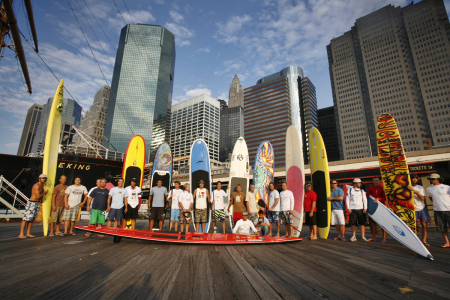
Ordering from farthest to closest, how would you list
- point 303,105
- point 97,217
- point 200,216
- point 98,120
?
1. point 303,105
2. point 98,120
3. point 200,216
4. point 97,217

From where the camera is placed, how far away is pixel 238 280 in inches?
86.9

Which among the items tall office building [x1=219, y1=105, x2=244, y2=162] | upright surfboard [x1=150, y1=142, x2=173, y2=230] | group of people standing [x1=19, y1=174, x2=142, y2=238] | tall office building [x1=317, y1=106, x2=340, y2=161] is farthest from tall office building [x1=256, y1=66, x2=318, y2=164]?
group of people standing [x1=19, y1=174, x2=142, y2=238]

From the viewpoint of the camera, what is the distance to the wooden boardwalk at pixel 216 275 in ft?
6.08

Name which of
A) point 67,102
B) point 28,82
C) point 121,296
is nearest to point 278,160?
point 28,82

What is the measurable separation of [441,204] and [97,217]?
847 centimetres

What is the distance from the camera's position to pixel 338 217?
584cm

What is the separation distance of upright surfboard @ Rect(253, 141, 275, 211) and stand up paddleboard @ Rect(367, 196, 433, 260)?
4554 mm

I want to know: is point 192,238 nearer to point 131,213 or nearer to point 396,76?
point 131,213

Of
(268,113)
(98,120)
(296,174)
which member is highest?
(268,113)

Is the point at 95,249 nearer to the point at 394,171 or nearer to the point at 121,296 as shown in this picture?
the point at 121,296

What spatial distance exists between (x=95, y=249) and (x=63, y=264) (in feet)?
3.45

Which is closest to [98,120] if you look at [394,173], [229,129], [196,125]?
[196,125]

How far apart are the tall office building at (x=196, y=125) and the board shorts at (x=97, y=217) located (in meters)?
129

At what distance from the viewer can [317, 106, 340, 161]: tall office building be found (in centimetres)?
12309
